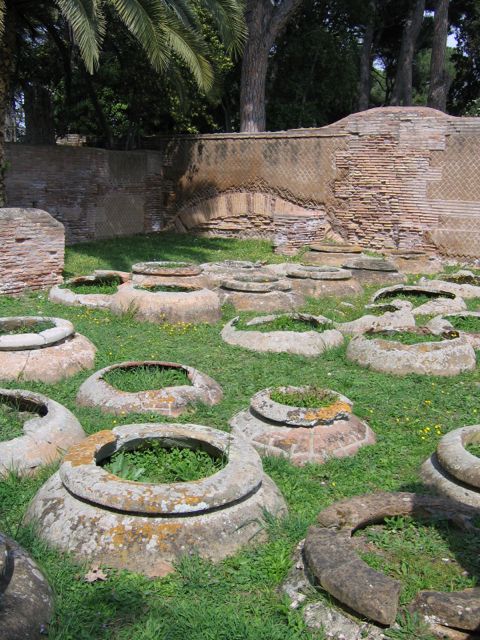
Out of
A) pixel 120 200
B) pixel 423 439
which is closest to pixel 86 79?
pixel 120 200

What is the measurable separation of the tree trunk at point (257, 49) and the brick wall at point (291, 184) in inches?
58.4

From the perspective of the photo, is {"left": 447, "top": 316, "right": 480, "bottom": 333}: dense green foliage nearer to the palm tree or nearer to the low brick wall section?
the low brick wall section

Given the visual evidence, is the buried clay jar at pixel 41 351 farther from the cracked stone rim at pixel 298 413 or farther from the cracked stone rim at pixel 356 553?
the cracked stone rim at pixel 356 553

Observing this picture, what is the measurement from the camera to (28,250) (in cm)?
1014

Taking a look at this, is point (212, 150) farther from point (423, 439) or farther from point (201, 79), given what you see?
point (423, 439)

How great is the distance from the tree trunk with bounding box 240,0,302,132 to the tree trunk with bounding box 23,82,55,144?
5.18m

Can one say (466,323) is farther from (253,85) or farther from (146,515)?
(253,85)

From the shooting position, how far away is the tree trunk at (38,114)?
61.5ft

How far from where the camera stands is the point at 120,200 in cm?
1756

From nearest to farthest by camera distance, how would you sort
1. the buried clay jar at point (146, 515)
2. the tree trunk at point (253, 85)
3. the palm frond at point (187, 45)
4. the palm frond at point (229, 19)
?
1. the buried clay jar at point (146, 515)
2. the palm frond at point (187, 45)
3. the palm frond at point (229, 19)
4. the tree trunk at point (253, 85)

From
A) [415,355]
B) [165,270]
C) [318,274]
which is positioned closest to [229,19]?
[318,274]

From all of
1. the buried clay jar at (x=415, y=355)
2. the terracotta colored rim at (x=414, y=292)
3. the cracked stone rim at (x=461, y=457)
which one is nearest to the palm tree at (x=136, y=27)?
the terracotta colored rim at (x=414, y=292)

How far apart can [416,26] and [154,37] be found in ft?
47.3

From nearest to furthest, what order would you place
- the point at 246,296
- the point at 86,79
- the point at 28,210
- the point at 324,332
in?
the point at 324,332 < the point at 246,296 < the point at 28,210 < the point at 86,79
